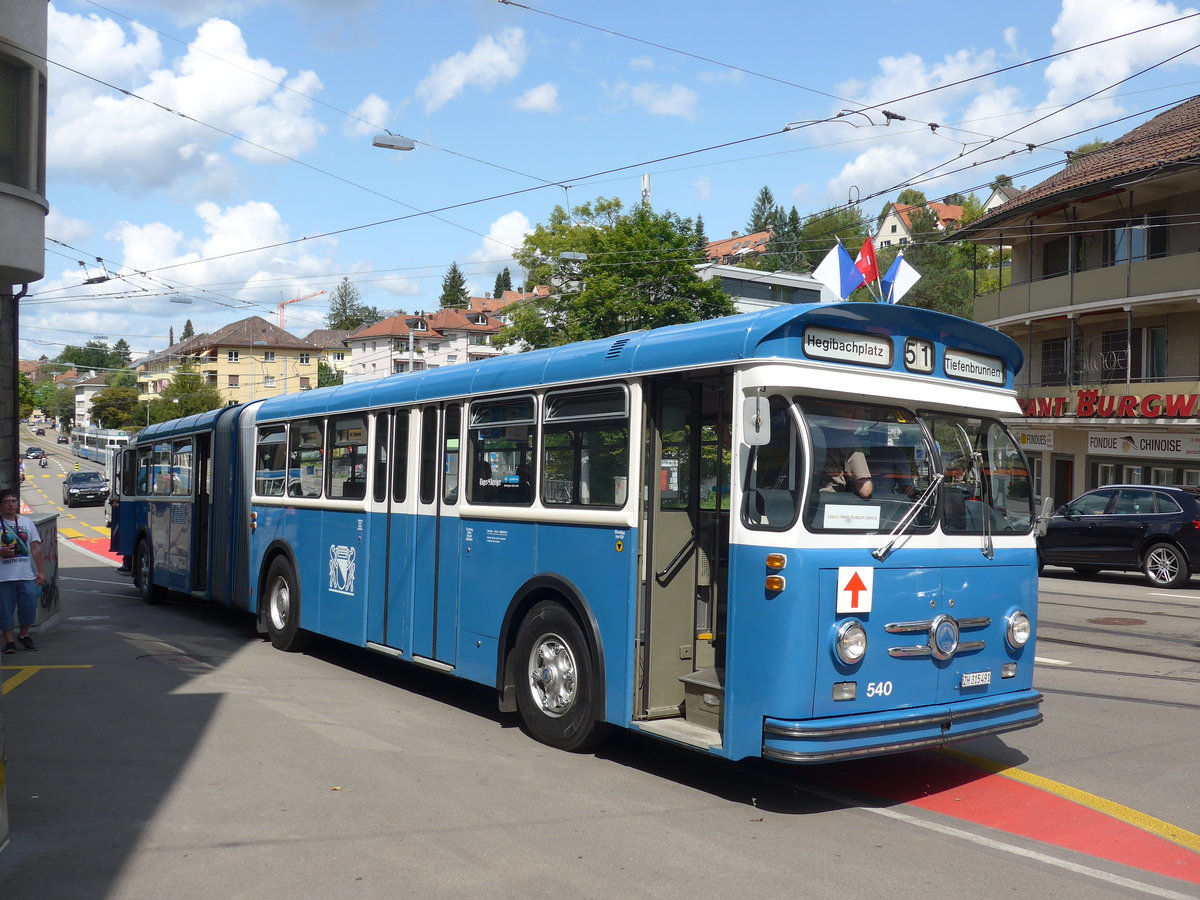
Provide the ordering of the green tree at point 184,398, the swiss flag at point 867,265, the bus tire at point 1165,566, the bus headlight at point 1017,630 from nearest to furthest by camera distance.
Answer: the bus headlight at point 1017,630, the bus tire at point 1165,566, the swiss flag at point 867,265, the green tree at point 184,398

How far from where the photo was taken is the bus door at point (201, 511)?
15.4m

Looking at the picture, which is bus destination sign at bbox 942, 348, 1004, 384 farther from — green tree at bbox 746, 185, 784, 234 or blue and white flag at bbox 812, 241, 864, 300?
green tree at bbox 746, 185, 784, 234

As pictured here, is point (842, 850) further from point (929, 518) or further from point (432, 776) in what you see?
point (432, 776)

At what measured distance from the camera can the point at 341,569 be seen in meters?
11.3

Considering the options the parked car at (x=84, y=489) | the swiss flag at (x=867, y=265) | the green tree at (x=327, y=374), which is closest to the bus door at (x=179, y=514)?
the swiss flag at (x=867, y=265)

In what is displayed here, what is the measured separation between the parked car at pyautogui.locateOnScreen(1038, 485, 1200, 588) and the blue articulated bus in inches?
493

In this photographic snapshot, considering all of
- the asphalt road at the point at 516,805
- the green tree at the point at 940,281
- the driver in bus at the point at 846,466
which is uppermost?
the green tree at the point at 940,281

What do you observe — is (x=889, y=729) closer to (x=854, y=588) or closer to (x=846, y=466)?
(x=854, y=588)

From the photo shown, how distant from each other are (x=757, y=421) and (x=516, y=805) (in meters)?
2.62

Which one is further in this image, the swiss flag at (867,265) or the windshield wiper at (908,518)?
the swiss flag at (867,265)

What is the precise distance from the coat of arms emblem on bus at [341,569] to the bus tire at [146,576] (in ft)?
24.4

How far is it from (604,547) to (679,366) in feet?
4.43

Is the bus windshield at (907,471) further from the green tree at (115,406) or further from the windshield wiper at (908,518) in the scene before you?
the green tree at (115,406)

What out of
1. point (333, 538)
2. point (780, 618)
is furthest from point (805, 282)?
point (780, 618)
